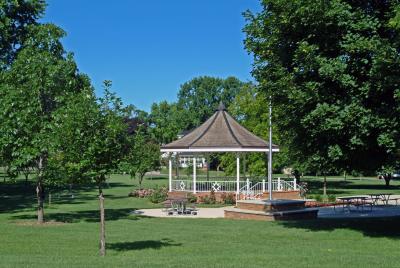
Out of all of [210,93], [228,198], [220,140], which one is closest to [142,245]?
[228,198]

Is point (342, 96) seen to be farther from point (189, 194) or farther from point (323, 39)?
point (189, 194)

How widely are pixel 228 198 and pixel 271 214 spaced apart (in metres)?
9.42

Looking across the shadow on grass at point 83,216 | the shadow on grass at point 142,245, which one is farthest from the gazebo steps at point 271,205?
the shadow on grass at point 142,245

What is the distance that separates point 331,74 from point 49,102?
38.1ft

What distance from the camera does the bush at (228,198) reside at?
31.2 m

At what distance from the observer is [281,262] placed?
449 inches

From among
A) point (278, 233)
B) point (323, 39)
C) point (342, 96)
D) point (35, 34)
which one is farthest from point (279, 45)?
point (35, 34)

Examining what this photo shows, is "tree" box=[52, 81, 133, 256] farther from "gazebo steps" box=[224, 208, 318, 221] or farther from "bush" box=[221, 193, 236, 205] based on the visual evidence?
"bush" box=[221, 193, 236, 205]

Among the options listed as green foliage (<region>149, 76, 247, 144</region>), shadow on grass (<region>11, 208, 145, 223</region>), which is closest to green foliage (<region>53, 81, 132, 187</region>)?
shadow on grass (<region>11, 208, 145, 223</region>)

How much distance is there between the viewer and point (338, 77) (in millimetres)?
14289

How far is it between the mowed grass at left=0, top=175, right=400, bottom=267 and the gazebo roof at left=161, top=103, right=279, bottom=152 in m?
10.6

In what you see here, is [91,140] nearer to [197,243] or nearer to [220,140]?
[197,243]

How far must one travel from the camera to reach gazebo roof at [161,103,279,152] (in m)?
32.7

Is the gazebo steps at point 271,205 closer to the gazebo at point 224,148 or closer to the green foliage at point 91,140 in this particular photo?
the gazebo at point 224,148
